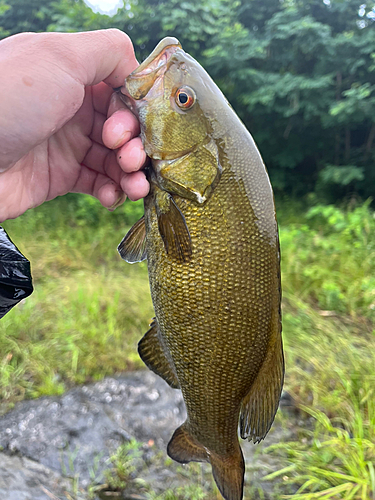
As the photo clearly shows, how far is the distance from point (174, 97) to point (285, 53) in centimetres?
789

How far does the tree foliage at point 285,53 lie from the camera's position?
24.2 feet

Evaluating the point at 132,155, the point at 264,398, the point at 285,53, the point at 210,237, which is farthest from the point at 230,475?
the point at 285,53

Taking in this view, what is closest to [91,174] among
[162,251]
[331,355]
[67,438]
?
[162,251]

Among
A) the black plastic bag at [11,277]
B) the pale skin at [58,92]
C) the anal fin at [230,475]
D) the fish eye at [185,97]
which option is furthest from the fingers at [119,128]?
the anal fin at [230,475]

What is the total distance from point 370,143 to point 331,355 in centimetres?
645

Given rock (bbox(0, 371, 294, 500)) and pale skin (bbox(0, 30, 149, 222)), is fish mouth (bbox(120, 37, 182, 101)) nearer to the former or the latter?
pale skin (bbox(0, 30, 149, 222))

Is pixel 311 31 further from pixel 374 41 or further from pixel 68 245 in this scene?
pixel 68 245

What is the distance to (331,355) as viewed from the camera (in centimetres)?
348

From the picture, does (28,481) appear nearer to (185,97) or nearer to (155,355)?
(155,355)

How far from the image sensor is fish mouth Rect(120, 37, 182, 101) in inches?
54.9

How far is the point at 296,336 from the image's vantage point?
3922 millimetres

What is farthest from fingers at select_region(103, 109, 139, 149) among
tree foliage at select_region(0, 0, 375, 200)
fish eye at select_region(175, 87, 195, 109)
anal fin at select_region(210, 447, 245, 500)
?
tree foliage at select_region(0, 0, 375, 200)

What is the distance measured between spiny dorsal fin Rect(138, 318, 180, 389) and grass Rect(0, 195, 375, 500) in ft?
4.78

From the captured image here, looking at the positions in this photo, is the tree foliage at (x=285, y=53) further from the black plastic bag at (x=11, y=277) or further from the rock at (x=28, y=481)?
the rock at (x=28, y=481)
